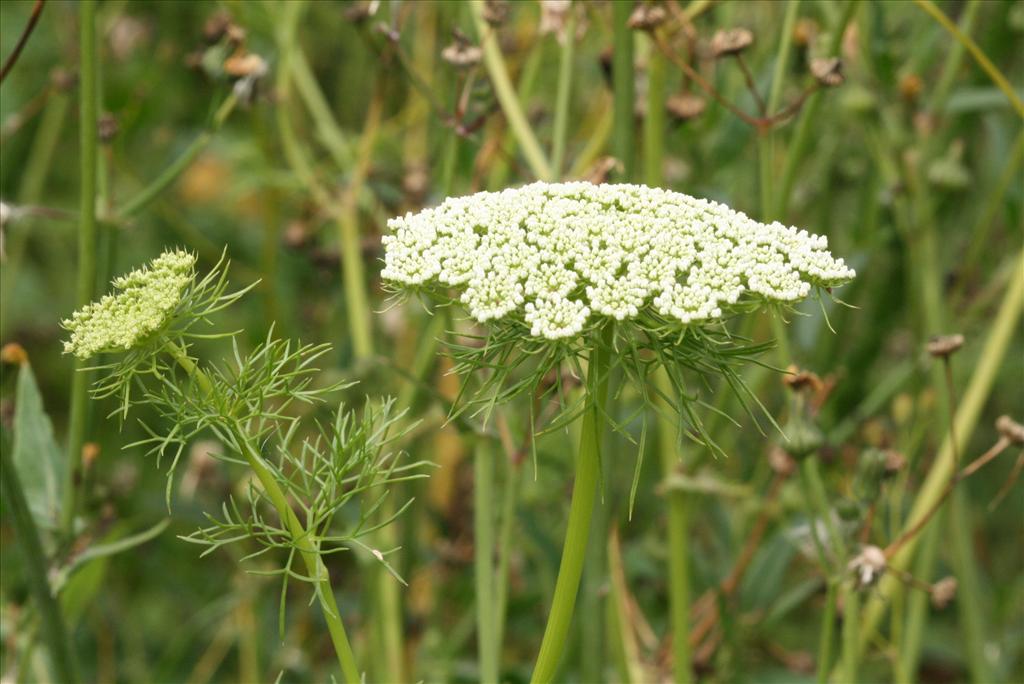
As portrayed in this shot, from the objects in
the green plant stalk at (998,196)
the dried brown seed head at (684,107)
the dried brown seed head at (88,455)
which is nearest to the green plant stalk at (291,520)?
the dried brown seed head at (88,455)

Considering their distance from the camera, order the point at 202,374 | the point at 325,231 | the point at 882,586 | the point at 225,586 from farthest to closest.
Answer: the point at 325,231
the point at 225,586
the point at 882,586
the point at 202,374

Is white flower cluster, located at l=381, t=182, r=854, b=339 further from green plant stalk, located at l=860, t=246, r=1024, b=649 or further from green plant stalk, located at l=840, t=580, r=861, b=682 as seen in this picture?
green plant stalk, located at l=860, t=246, r=1024, b=649

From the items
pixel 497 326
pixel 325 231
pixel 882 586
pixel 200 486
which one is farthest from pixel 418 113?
pixel 497 326

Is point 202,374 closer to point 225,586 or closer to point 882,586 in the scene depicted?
point 882,586

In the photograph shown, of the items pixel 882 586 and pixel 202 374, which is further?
pixel 882 586

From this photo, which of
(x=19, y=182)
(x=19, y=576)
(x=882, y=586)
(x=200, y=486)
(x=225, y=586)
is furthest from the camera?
(x=19, y=182)

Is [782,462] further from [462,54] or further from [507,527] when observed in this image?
[462,54]

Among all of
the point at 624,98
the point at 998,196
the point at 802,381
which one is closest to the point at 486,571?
the point at 802,381
